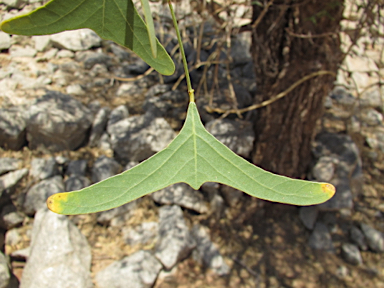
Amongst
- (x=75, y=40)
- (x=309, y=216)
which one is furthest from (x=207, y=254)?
(x=75, y=40)

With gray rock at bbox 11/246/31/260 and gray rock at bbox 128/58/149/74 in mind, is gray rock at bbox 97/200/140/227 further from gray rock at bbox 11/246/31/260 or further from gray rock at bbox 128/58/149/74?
gray rock at bbox 128/58/149/74

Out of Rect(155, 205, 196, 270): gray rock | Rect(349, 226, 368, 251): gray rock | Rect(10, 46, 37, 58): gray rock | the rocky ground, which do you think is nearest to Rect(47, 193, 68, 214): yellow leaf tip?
the rocky ground

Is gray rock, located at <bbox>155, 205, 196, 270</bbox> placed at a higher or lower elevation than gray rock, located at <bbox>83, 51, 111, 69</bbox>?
lower

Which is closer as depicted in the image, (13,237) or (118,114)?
(13,237)

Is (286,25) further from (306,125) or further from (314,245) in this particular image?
(314,245)

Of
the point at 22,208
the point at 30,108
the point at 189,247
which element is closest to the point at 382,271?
the point at 189,247

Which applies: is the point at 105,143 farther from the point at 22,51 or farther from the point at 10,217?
the point at 22,51

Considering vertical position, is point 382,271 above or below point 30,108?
below
